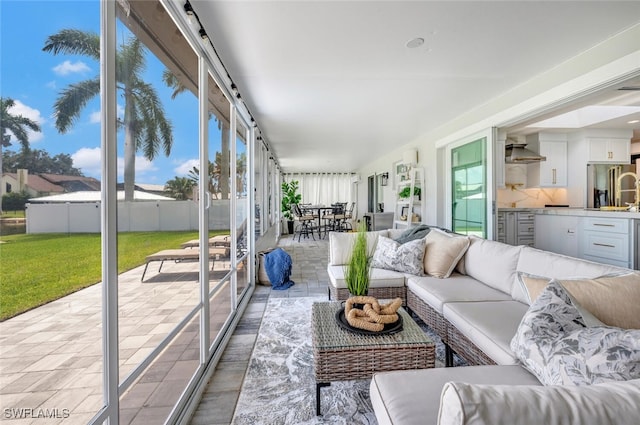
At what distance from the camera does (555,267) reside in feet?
5.67

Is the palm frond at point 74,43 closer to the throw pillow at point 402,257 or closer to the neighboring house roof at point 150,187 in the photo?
the neighboring house roof at point 150,187

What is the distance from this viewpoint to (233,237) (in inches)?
110

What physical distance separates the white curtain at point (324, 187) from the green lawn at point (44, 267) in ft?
36.9

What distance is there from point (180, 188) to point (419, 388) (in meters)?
1.68

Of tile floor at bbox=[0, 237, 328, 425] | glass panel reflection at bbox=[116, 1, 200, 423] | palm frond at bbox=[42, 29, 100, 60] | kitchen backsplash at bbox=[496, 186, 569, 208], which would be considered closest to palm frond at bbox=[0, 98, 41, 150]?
palm frond at bbox=[42, 29, 100, 60]

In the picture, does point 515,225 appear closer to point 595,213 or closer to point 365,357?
point 595,213

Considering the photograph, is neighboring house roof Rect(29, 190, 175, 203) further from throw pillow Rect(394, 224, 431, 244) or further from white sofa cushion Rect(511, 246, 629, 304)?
throw pillow Rect(394, 224, 431, 244)

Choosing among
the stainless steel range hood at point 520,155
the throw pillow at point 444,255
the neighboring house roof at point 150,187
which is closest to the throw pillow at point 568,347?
the throw pillow at point 444,255

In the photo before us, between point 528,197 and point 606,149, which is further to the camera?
point 528,197

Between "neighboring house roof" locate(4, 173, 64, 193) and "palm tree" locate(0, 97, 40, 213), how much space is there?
0.03 metres

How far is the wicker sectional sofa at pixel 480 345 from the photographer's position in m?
0.56

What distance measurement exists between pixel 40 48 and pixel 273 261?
10.2 feet

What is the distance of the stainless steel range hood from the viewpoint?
14.5 ft

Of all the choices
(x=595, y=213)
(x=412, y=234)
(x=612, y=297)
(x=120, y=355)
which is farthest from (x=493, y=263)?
(x=120, y=355)
